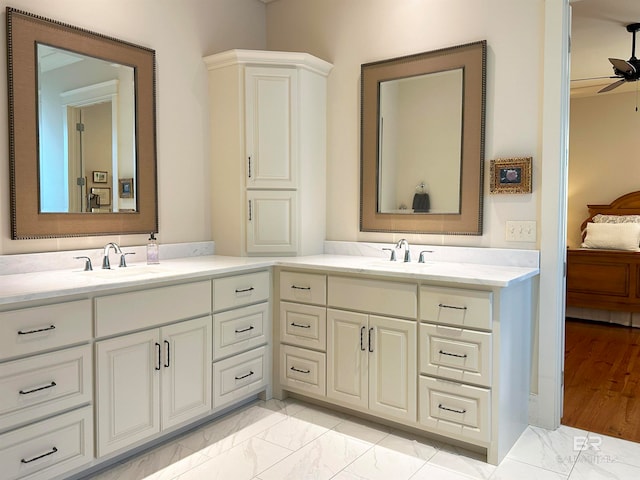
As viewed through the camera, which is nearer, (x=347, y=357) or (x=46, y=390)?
(x=46, y=390)

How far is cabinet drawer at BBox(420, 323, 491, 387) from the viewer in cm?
219

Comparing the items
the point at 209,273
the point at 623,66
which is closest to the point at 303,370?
the point at 209,273

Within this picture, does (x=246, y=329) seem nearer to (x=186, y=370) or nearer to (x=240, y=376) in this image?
(x=240, y=376)

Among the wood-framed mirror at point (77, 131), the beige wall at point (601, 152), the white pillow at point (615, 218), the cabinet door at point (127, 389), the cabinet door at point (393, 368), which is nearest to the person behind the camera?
the cabinet door at point (127, 389)

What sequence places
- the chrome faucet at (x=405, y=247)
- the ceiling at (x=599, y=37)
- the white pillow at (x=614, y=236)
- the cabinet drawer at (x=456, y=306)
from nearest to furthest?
the cabinet drawer at (x=456, y=306) → the chrome faucet at (x=405, y=247) → the ceiling at (x=599, y=37) → the white pillow at (x=614, y=236)

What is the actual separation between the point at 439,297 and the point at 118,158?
1.83 meters

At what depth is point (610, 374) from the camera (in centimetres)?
346

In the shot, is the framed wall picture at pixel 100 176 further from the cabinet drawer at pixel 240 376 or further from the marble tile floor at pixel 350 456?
the marble tile floor at pixel 350 456

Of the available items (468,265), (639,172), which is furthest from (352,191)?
(639,172)

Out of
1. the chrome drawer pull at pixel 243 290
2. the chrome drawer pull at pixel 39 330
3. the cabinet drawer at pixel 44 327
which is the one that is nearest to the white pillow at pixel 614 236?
the chrome drawer pull at pixel 243 290

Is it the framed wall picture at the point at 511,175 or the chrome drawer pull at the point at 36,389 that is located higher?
the framed wall picture at the point at 511,175

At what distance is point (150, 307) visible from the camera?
7.27 feet

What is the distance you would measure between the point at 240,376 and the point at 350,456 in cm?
75

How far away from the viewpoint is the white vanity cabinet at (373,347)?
7.89 ft
